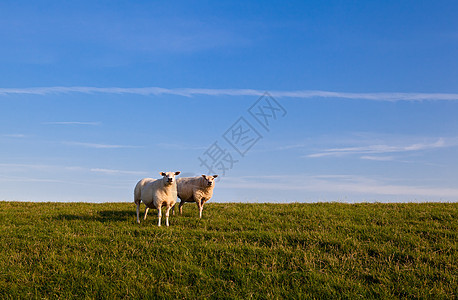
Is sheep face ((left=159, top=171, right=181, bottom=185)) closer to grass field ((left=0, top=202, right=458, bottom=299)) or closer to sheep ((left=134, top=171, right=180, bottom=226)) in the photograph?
sheep ((left=134, top=171, right=180, bottom=226))

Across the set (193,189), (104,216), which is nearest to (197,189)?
(193,189)

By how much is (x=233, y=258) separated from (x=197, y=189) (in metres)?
6.56

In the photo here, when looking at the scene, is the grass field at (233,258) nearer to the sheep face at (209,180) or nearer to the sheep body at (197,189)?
the sheep body at (197,189)

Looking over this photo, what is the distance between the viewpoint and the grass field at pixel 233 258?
30.2 ft

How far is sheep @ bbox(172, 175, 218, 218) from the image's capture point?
657 inches

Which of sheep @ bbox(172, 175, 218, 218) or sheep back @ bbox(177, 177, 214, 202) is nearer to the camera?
sheep @ bbox(172, 175, 218, 218)

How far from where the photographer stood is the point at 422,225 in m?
14.7

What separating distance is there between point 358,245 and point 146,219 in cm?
886

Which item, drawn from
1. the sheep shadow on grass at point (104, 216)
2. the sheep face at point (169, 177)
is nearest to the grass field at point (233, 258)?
the sheep shadow on grass at point (104, 216)

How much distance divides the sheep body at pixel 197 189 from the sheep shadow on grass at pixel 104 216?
8.24 ft

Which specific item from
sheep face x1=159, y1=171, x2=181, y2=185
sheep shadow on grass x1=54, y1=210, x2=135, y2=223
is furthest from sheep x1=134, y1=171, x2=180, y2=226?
sheep shadow on grass x1=54, y1=210, x2=135, y2=223

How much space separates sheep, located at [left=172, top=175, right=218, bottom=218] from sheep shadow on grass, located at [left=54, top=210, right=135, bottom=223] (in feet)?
7.38

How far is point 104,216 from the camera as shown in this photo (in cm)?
1694

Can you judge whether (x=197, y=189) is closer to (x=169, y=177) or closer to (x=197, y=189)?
(x=197, y=189)
